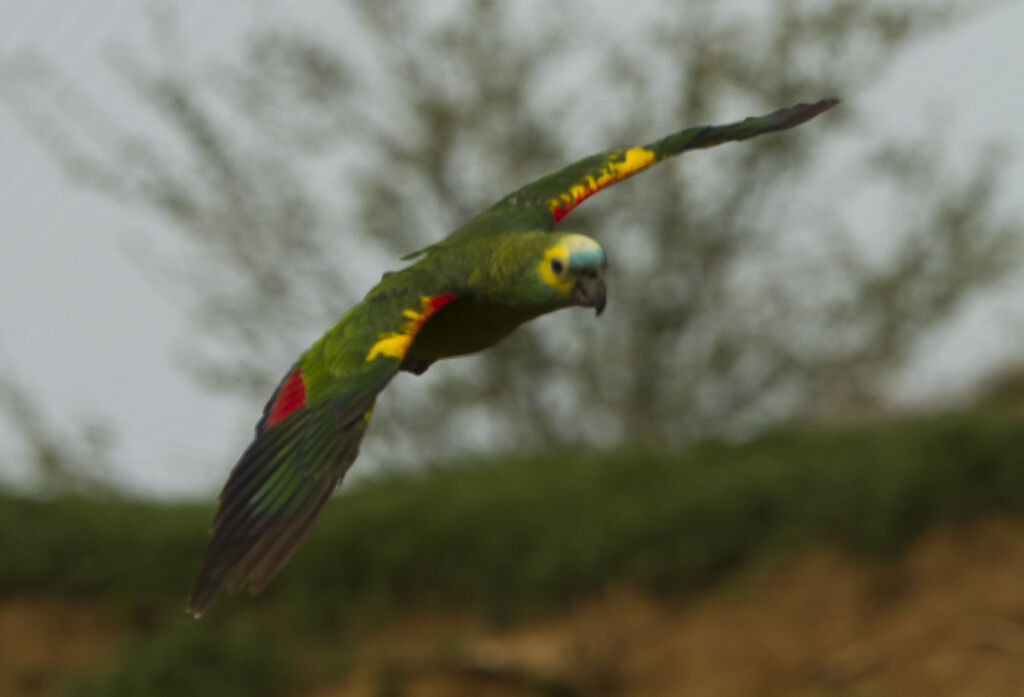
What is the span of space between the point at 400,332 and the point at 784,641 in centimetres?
442

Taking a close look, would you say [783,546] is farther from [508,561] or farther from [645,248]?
[645,248]

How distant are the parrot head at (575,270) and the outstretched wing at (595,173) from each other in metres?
0.24

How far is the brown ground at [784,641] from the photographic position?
5938 millimetres

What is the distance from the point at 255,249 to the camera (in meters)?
10.4

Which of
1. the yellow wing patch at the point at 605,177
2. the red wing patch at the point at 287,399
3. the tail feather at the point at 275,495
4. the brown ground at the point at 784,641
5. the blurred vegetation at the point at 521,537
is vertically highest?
the blurred vegetation at the point at 521,537

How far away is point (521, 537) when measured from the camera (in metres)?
7.21

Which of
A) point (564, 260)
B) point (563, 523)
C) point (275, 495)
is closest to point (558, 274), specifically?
point (564, 260)

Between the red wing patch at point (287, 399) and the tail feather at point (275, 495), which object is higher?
the red wing patch at point (287, 399)

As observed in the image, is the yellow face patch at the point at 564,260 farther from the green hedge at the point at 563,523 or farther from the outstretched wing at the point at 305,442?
the green hedge at the point at 563,523

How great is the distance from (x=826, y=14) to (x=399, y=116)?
3566mm

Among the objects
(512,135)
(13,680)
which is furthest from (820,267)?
(13,680)

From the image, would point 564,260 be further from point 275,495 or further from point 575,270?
point 275,495

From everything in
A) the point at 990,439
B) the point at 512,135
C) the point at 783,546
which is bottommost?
the point at 783,546

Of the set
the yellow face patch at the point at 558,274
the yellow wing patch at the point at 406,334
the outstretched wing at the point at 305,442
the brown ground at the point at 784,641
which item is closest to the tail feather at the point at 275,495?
the outstretched wing at the point at 305,442
